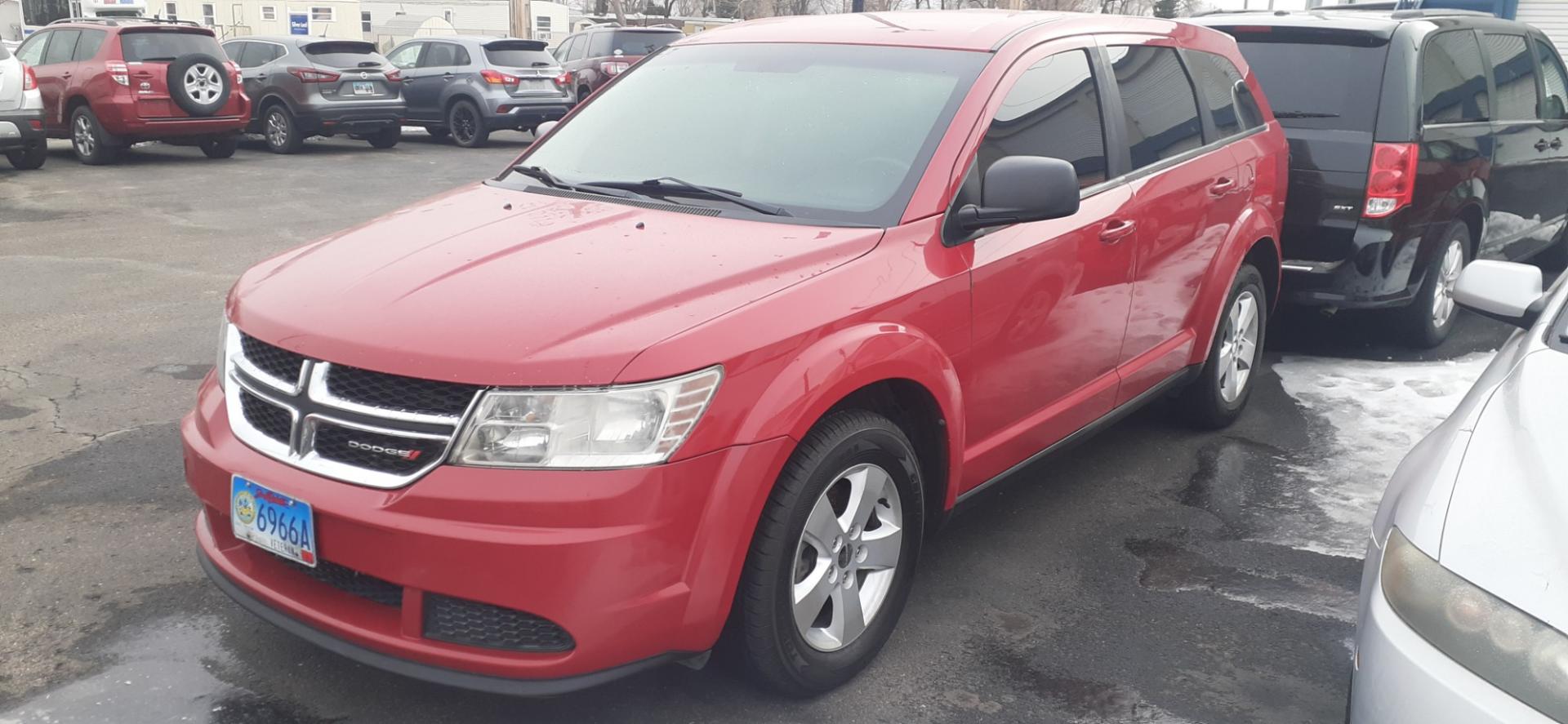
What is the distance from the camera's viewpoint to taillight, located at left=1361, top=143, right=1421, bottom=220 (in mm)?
5961

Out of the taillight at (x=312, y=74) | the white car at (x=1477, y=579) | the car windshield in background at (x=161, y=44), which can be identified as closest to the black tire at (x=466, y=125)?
the taillight at (x=312, y=74)

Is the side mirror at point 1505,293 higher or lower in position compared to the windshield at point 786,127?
lower

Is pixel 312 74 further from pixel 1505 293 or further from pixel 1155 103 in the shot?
pixel 1505 293

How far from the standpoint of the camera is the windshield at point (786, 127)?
137 inches

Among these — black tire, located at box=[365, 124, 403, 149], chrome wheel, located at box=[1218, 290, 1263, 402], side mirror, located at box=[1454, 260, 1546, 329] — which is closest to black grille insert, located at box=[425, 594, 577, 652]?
side mirror, located at box=[1454, 260, 1546, 329]

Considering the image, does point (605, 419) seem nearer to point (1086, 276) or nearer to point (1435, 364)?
point (1086, 276)

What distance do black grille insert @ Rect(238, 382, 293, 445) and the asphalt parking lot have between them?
0.67 m

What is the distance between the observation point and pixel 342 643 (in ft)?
8.97

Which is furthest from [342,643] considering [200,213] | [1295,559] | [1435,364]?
[200,213]

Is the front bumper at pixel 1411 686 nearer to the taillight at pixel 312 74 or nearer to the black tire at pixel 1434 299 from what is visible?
the black tire at pixel 1434 299

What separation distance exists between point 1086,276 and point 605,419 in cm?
195

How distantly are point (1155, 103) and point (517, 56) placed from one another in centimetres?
1422

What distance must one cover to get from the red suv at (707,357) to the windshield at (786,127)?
12mm

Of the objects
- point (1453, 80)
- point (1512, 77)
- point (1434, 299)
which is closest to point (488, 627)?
point (1434, 299)
